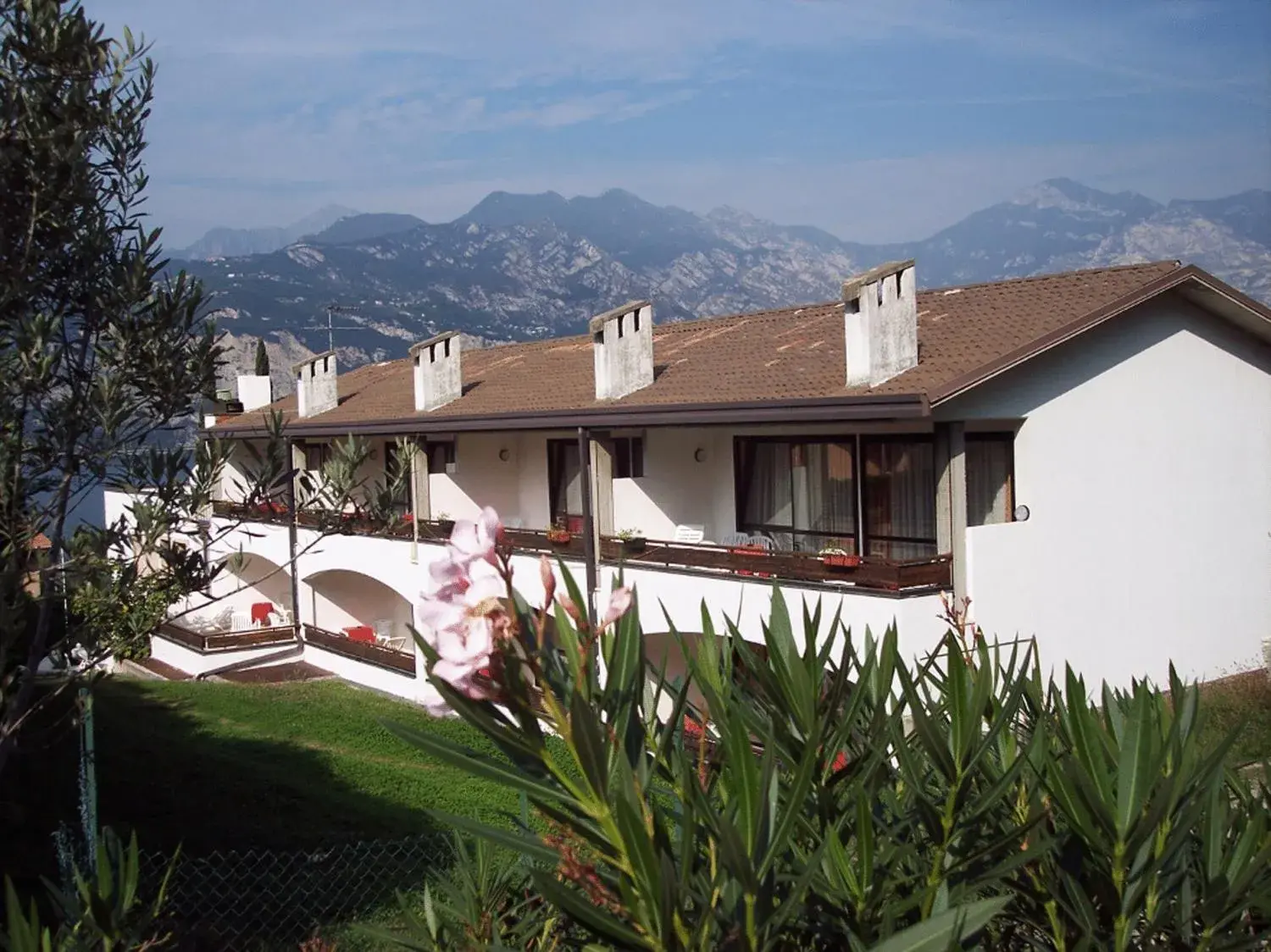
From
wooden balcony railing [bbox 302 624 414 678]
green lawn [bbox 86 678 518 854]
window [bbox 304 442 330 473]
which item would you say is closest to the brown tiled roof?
window [bbox 304 442 330 473]

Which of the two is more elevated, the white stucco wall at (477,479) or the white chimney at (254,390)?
the white chimney at (254,390)

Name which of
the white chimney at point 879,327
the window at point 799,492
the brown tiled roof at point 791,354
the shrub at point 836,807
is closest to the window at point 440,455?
the brown tiled roof at point 791,354

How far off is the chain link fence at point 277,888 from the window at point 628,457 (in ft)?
30.0

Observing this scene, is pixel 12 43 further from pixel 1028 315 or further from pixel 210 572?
pixel 1028 315

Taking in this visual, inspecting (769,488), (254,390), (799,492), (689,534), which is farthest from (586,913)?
(254,390)

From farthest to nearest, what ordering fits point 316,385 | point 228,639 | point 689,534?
point 316,385
point 228,639
point 689,534

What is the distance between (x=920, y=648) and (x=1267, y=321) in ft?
24.4

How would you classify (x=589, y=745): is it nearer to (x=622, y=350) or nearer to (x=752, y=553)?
(x=752, y=553)

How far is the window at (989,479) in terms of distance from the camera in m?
14.8

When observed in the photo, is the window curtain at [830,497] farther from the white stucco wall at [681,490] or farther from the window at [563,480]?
the window at [563,480]

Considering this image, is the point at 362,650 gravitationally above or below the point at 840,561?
below

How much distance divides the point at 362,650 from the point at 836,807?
2198 centimetres

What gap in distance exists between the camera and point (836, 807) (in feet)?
9.76

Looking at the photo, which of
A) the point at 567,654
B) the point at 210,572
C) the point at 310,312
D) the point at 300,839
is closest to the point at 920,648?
the point at 300,839
